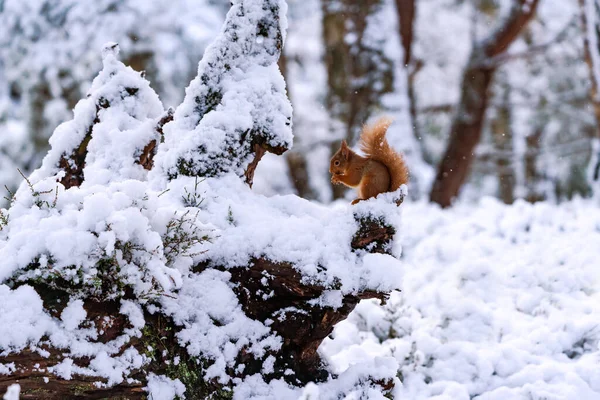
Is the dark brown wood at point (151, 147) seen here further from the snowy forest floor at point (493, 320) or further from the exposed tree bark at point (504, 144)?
the exposed tree bark at point (504, 144)

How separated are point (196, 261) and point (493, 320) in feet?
7.13

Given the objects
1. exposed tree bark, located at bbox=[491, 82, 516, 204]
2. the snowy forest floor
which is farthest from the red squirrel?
exposed tree bark, located at bbox=[491, 82, 516, 204]

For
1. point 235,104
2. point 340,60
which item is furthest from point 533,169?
point 235,104

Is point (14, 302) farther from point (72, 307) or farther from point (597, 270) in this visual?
point (597, 270)

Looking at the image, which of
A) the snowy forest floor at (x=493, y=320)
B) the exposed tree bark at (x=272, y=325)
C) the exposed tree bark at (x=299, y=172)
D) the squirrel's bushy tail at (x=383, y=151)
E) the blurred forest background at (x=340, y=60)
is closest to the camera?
the exposed tree bark at (x=272, y=325)

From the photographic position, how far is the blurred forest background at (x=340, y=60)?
327 inches

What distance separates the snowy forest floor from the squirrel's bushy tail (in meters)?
0.92

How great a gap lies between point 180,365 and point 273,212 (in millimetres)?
843

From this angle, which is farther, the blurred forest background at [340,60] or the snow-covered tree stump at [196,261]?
the blurred forest background at [340,60]

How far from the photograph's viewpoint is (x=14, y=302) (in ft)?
6.89

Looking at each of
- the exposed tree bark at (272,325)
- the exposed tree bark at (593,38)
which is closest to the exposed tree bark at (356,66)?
the exposed tree bark at (593,38)

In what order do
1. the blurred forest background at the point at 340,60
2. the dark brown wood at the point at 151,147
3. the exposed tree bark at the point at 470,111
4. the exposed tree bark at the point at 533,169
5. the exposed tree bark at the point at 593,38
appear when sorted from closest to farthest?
1. the dark brown wood at the point at 151,147
2. the exposed tree bark at the point at 593,38
3. the blurred forest background at the point at 340,60
4. the exposed tree bark at the point at 470,111
5. the exposed tree bark at the point at 533,169

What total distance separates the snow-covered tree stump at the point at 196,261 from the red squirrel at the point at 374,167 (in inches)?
6.3

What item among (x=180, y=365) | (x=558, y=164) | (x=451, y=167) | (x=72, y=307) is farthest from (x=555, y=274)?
(x=558, y=164)
